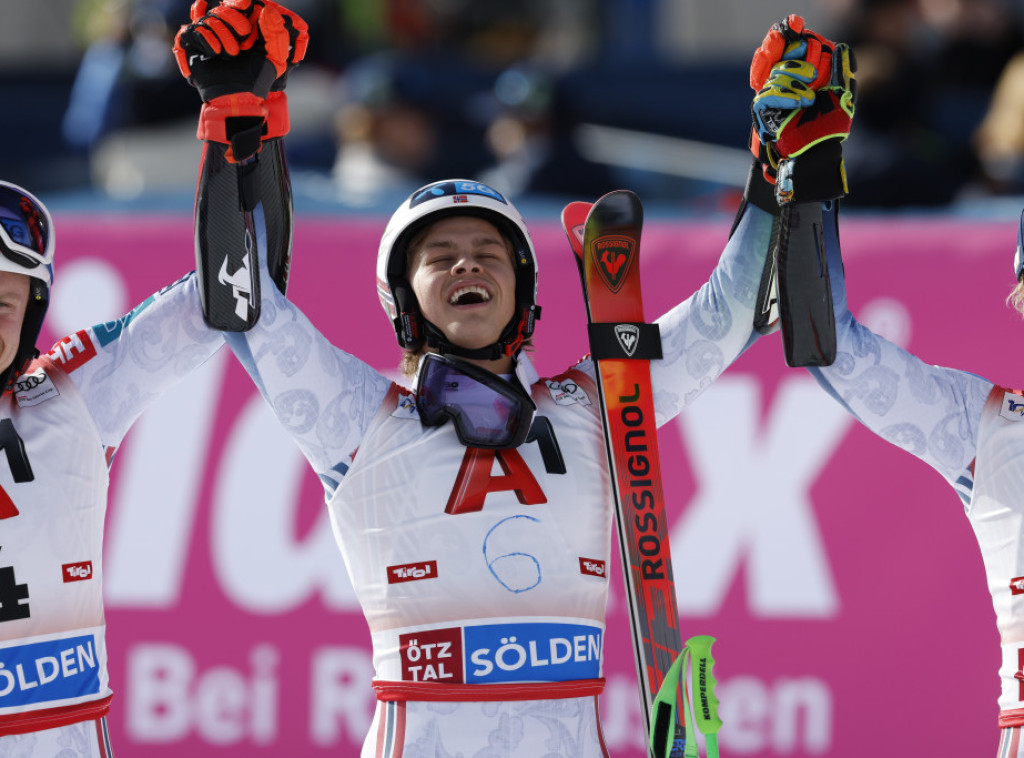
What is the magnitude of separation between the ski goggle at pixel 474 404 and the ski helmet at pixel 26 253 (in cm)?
104

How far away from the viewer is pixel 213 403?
6.12 m

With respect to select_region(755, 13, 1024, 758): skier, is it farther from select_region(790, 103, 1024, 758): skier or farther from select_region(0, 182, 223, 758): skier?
select_region(0, 182, 223, 758): skier

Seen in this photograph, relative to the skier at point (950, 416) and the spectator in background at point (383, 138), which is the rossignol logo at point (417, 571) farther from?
the spectator in background at point (383, 138)

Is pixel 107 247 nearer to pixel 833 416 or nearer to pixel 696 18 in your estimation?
pixel 833 416

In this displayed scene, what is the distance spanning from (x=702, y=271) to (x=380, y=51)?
5.74 metres

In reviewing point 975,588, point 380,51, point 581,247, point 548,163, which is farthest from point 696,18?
point 581,247

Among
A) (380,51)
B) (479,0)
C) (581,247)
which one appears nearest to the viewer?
(581,247)

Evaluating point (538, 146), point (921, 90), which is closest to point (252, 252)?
point (538, 146)

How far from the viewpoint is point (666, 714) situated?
4.08m

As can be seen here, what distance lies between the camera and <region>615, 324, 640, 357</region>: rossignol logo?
432 cm

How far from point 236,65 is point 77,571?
4.45 ft

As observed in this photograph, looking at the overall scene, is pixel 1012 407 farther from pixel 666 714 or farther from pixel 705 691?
pixel 666 714

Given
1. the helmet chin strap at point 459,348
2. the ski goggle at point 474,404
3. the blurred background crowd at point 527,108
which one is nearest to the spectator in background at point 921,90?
the blurred background crowd at point 527,108

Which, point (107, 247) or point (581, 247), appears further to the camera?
point (107, 247)
